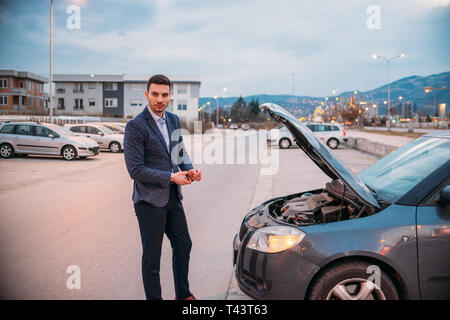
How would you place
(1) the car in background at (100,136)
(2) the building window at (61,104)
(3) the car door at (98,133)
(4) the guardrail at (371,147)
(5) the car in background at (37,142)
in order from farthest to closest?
(2) the building window at (61,104), (3) the car door at (98,133), (1) the car in background at (100,136), (4) the guardrail at (371,147), (5) the car in background at (37,142)

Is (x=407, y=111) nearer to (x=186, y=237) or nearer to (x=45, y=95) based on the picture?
(x=45, y=95)

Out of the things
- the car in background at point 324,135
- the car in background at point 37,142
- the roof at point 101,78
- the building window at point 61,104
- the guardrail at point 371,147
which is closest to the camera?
the car in background at point 37,142

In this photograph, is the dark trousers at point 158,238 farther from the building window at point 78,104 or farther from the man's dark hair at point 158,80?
the building window at point 78,104

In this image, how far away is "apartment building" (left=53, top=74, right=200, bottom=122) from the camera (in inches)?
2709

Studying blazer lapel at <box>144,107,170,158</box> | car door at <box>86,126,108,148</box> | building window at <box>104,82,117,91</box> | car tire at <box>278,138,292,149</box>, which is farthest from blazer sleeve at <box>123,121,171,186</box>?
building window at <box>104,82,117,91</box>

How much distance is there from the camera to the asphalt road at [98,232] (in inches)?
146

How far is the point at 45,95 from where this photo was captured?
77.2 m

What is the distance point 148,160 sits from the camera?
293 centimetres

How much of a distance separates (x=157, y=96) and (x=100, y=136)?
19.2 m

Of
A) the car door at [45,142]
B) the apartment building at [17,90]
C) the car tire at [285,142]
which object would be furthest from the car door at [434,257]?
the apartment building at [17,90]

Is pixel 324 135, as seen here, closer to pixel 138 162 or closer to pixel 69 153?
pixel 69 153

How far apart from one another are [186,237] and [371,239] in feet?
4.83

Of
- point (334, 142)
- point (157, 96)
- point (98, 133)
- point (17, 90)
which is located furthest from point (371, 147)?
point (17, 90)

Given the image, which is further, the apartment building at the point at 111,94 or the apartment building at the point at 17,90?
the apartment building at the point at 111,94
